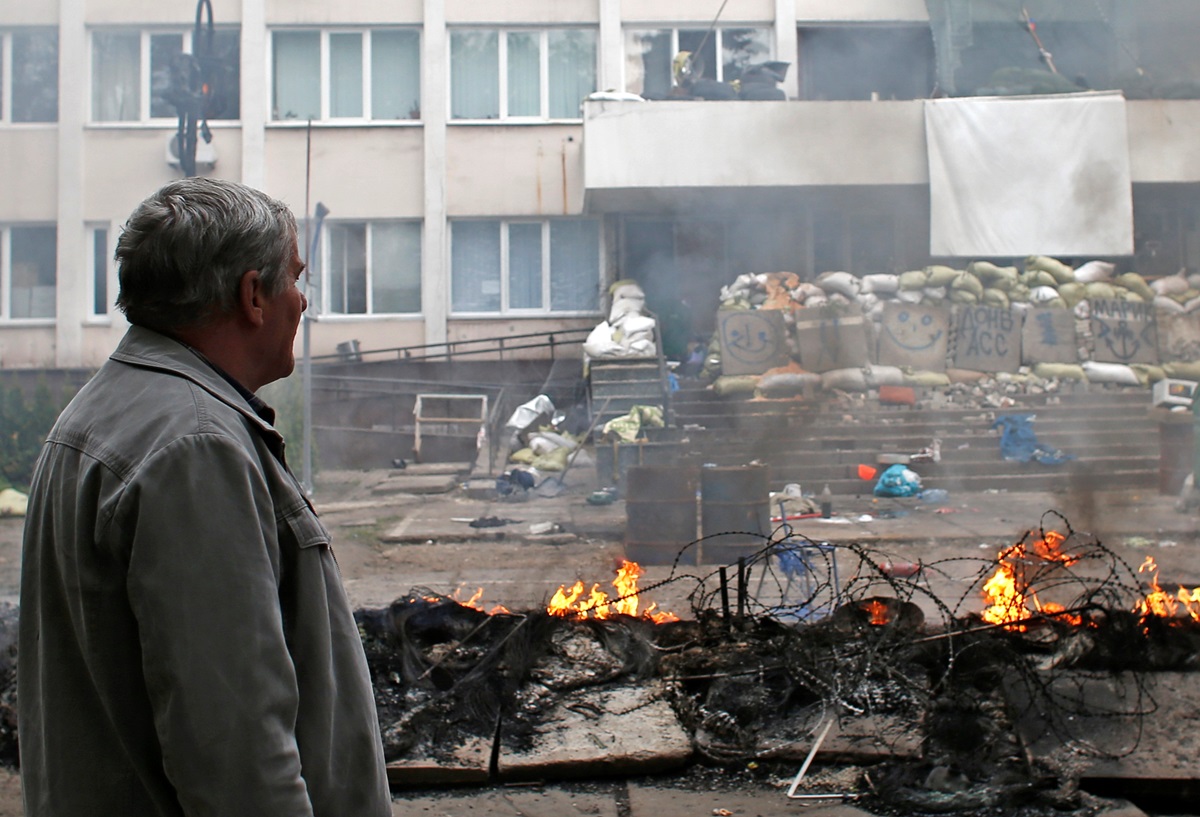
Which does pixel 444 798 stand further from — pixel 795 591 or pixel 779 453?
pixel 779 453

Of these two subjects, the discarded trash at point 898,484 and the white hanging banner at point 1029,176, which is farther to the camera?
the white hanging banner at point 1029,176

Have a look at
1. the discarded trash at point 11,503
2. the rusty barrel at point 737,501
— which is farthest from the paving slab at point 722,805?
the discarded trash at point 11,503

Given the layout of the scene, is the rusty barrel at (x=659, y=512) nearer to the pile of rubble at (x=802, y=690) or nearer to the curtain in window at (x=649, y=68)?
the pile of rubble at (x=802, y=690)

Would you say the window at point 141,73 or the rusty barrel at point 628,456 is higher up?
the window at point 141,73

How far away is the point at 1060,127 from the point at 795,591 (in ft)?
33.7

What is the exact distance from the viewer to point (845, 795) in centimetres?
331

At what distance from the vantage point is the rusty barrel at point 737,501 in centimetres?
674

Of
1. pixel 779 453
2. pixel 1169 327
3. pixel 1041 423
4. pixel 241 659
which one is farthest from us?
pixel 1169 327

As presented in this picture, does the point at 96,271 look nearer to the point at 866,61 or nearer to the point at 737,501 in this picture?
the point at 737,501

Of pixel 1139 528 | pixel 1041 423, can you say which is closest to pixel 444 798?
pixel 1139 528

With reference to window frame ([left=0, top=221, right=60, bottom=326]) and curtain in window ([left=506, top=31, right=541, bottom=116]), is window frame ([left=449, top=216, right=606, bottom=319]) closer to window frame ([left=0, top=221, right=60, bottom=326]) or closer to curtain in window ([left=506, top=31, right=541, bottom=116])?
curtain in window ([left=506, top=31, right=541, bottom=116])

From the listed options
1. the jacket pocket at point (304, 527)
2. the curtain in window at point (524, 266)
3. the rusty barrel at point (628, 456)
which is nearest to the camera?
the jacket pocket at point (304, 527)

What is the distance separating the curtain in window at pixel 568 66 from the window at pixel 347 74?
2.02m

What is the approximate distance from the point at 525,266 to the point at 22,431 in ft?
23.0
